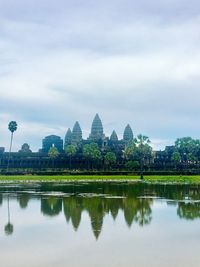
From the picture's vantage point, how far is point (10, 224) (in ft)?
103

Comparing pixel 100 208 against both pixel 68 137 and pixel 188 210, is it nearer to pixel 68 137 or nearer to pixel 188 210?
pixel 188 210

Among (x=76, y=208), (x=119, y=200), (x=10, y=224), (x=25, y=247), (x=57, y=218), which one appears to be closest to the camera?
(x=25, y=247)

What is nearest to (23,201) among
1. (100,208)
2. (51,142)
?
(100,208)

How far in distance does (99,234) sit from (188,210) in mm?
13883

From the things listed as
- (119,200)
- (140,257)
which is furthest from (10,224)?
(119,200)

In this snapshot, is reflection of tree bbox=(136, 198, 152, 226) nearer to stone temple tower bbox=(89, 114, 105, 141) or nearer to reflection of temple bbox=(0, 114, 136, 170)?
reflection of temple bbox=(0, 114, 136, 170)

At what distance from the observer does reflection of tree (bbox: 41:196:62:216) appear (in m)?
37.4

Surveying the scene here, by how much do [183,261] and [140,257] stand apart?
1.93 meters

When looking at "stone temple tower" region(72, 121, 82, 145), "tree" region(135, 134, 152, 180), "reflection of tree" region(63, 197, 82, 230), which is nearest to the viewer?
"reflection of tree" region(63, 197, 82, 230)

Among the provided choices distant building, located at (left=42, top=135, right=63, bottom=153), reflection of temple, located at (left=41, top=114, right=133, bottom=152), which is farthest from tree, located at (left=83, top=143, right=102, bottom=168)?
distant building, located at (left=42, top=135, right=63, bottom=153)

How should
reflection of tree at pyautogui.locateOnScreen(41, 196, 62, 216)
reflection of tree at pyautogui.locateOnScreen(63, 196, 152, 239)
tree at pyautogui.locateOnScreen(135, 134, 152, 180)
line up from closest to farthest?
reflection of tree at pyautogui.locateOnScreen(63, 196, 152, 239) → reflection of tree at pyautogui.locateOnScreen(41, 196, 62, 216) → tree at pyautogui.locateOnScreen(135, 134, 152, 180)

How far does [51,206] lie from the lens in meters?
41.3

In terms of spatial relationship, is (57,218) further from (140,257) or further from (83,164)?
(83,164)

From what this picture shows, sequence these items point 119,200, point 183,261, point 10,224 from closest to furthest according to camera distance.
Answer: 1. point 183,261
2. point 10,224
3. point 119,200
